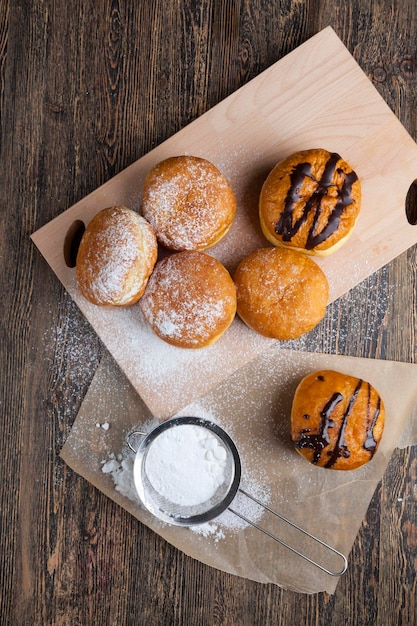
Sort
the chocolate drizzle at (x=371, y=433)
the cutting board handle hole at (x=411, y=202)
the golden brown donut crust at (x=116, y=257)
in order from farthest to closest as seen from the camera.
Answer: the cutting board handle hole at (x=411, y=202), the chocolate drizzle at (x=371, y=433), the golden brown donut crust at (x=116, y=257)

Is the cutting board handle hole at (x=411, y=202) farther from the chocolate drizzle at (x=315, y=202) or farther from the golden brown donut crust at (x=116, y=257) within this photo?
the golden brown donut crust at (x=116, y=257)

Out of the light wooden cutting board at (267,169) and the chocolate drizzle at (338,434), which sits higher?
the light wooden cutting board at (267,169)

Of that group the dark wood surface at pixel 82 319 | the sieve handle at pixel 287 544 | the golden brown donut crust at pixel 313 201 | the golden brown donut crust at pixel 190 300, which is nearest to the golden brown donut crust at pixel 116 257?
the golden brown donut crust at pixel 190 300

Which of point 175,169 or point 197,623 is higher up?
point 175,169

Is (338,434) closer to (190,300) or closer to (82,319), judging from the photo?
(190,300)

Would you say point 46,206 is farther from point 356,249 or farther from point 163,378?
point 356,249

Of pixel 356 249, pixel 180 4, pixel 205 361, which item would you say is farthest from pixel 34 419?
pixel 180 4
